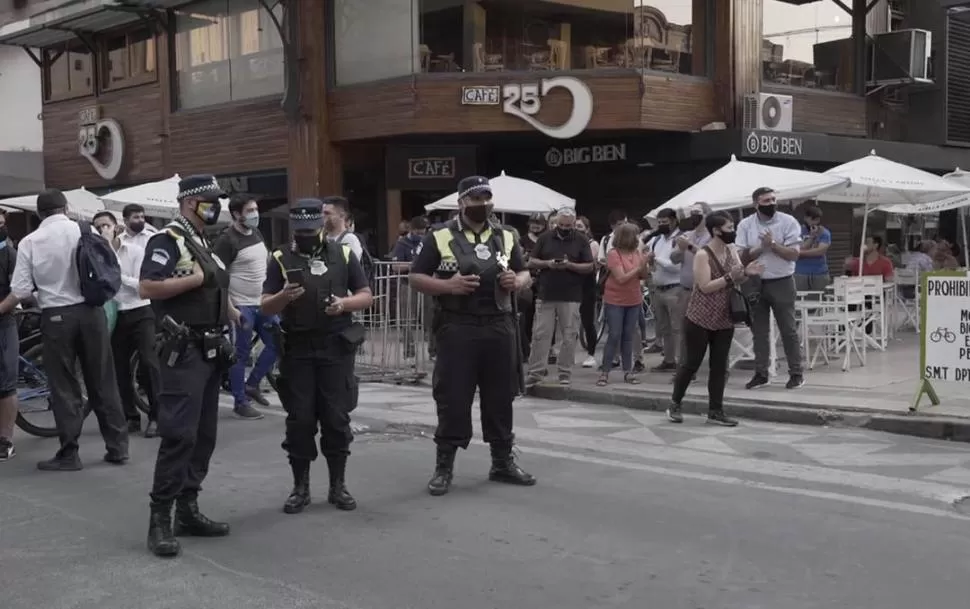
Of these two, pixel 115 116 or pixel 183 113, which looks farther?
pixel 115 116

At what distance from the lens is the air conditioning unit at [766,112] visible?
18.5 metres

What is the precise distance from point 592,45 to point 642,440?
11019mm

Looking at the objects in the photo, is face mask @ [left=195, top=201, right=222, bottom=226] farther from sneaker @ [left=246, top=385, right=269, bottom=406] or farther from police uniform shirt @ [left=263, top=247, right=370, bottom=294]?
sneaker @ [left=246, top=385, right=269, bottom=406]

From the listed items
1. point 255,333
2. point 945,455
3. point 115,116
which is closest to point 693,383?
point 945,455

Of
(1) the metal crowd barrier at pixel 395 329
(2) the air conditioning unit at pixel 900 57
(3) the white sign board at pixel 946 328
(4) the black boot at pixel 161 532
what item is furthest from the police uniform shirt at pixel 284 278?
(2) the air conditioning unit at pixel 900 57

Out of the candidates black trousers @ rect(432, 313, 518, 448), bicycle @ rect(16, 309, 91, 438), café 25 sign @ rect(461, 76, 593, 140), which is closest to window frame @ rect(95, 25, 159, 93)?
café 25 sign @ rect(461, 76, 593, 140)

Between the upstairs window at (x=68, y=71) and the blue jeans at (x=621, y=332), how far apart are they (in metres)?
19.3

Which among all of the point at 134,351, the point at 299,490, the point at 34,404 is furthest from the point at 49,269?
the point at 299,490

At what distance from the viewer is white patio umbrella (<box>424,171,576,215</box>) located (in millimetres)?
15859

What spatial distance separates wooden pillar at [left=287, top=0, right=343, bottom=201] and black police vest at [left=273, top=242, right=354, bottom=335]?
44.8 feet

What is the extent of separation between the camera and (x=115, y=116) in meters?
25.6

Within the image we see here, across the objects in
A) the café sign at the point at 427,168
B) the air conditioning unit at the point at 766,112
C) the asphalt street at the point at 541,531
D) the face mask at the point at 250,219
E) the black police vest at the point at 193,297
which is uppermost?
the air conditioning unit at the point at 766,112

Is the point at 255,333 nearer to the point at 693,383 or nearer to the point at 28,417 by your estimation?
the point at 28,417

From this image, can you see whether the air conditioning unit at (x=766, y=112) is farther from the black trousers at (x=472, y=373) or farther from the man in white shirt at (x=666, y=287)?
the black trousers at (x=472, y=373)
